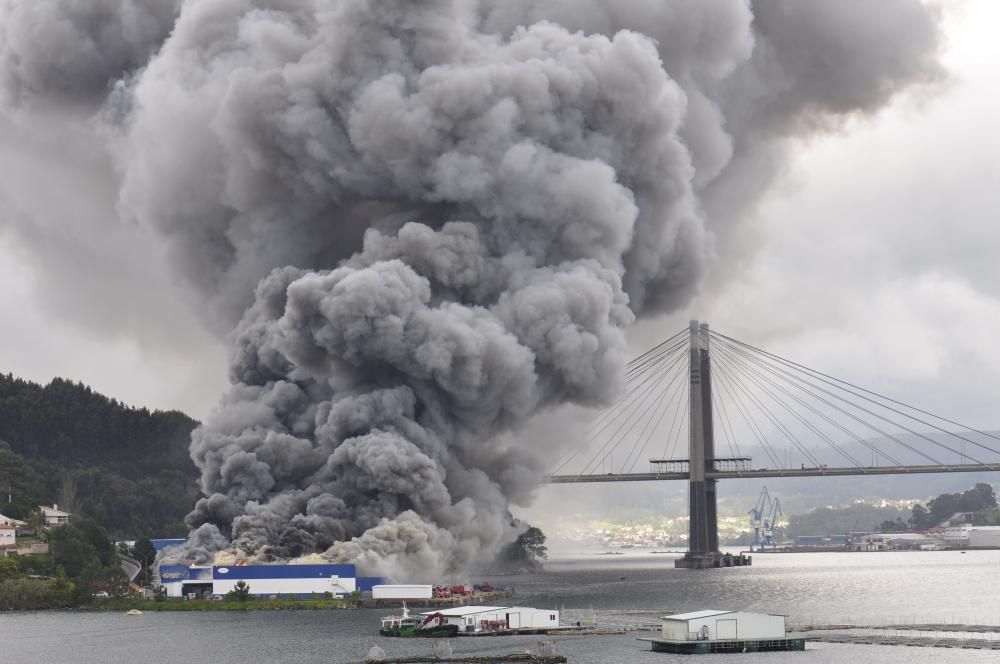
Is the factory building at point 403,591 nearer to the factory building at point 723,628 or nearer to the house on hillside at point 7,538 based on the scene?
the factory building at point 723,628

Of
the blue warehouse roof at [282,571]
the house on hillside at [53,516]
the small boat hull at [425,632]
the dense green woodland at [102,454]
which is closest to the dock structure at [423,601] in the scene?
the blue warehouse roof at [282,571]

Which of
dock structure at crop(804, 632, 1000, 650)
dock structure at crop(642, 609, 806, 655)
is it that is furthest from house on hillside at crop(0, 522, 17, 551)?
dock structure at crop(804, 632, 1000, 650)

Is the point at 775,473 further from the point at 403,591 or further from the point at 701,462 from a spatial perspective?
the point at 403,591

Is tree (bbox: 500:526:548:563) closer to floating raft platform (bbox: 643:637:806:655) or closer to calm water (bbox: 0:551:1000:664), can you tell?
calm water (bbox: 0:551:1000:664)

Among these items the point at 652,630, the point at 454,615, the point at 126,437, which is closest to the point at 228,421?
the point at 454,615

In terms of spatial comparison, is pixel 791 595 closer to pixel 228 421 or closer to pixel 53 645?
pixel 228 421
